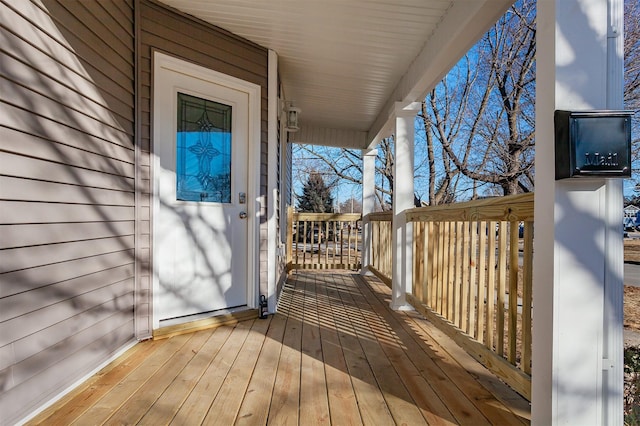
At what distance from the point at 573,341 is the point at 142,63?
2788mm

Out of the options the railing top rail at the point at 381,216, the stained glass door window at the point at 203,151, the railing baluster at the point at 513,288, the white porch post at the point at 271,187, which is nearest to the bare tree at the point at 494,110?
the railing top rail at the point at 381,216

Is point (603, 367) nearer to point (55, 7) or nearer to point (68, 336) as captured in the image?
point (68, 336)

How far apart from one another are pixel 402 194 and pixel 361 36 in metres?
1.50

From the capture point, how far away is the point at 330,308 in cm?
345

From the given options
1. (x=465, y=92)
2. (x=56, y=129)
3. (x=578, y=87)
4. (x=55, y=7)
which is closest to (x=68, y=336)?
(x=56, y=129)

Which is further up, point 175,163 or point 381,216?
point 175,163

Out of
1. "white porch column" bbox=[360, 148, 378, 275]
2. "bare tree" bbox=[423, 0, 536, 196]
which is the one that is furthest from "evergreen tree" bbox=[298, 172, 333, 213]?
"white porch column" bbox=[360, 148, 378, 275]

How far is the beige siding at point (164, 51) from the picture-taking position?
2.39 meters

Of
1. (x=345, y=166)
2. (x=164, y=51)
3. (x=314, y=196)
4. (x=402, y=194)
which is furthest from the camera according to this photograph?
(x=314, y=196)

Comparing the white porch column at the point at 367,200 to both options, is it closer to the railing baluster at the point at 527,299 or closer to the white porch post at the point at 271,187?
the white porch post at the point at 271,187

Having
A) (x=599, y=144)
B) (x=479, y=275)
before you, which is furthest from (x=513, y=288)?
(x=599, y=144)

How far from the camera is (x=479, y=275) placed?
2.06m

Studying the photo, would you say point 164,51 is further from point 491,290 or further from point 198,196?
point 491,290

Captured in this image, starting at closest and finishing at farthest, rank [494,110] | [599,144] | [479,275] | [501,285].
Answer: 1. [599,144]
2. [501,285]
3. [479,275]
4. [494,110]
